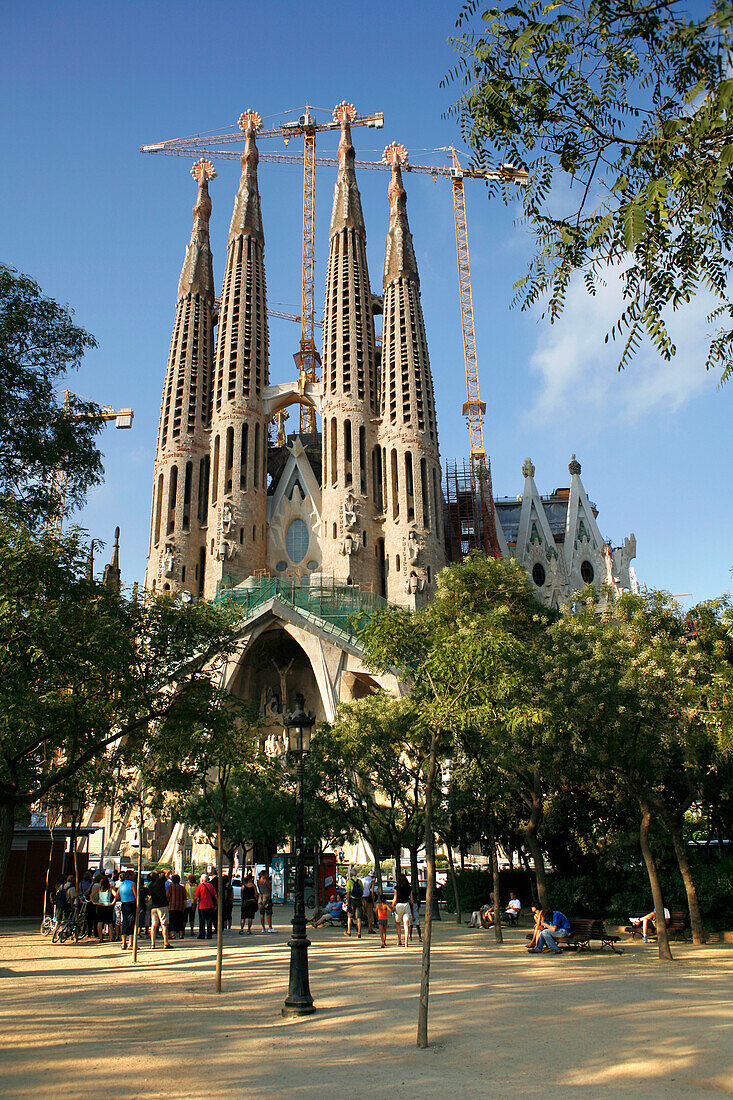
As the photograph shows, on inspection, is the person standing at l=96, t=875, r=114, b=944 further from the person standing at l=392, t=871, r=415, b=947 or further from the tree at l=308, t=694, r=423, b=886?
the tree at l=308, t=694, r=423, b=886

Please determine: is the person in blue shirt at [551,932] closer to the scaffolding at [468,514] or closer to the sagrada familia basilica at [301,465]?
the sagrada familia basilica at [301,465]

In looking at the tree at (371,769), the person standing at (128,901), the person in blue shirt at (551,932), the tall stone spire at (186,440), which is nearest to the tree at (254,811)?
the tree at (371,769)

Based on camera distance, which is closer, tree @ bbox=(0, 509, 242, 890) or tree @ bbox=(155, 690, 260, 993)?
tree @ bbox=(0, 509, 242, 890)

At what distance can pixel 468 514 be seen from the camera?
66.9 m

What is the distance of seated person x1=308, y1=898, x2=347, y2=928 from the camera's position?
2150 cm

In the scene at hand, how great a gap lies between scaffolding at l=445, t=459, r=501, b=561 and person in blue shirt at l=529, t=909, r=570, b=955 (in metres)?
47.9

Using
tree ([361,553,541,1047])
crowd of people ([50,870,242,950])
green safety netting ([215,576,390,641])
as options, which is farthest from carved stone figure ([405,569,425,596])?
tree ([361,553,541,1047])

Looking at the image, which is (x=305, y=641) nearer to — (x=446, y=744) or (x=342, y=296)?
(x=342, y=296)

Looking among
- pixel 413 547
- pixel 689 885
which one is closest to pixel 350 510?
pixel 413 547

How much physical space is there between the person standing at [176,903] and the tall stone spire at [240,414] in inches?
1295

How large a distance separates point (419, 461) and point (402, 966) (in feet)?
134

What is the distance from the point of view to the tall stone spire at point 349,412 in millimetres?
52719

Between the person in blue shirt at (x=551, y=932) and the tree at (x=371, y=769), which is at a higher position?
the tree at (x=371, y=769)

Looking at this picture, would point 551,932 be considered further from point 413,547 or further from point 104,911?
point 413,547
